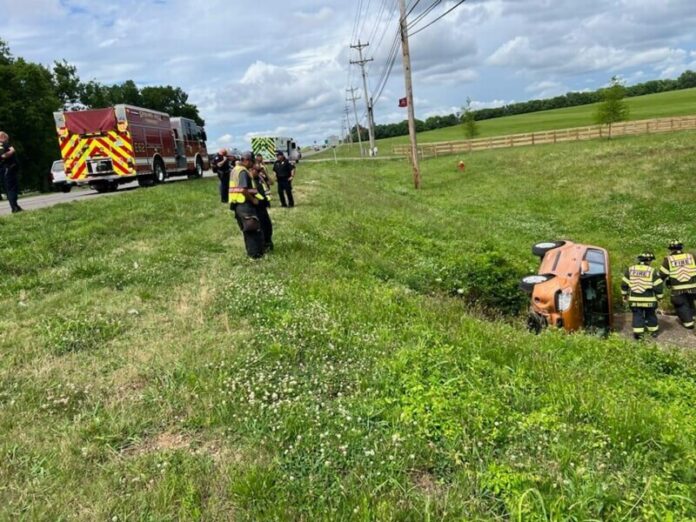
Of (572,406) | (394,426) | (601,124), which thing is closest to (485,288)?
(572,406)

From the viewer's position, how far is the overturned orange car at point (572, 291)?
8.56 meters

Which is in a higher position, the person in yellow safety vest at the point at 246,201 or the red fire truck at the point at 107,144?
the red fire truck at the point at 107,144

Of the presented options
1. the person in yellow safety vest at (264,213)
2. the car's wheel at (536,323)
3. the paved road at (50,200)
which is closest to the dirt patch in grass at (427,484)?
the car's wheel at (536,323)

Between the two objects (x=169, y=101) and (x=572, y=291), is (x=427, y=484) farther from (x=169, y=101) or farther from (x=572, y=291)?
(x=169, y=101)

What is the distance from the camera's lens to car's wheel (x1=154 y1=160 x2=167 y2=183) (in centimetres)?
2248

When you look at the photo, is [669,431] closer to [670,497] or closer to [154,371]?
[670,497]

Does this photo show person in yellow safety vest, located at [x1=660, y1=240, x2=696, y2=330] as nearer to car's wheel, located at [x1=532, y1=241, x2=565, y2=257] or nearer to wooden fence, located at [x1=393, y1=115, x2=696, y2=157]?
car's wheel, located at [x1=532, y1=241, x2=565, y2=257]

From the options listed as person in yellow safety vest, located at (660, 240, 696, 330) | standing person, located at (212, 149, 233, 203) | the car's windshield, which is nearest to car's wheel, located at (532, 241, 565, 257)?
the car's windshield

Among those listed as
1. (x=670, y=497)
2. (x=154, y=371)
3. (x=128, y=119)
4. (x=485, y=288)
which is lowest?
(x=485, y=288)

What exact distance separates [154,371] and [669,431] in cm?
436

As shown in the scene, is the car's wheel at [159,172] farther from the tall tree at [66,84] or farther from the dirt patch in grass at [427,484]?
the tall tree at [66,84]

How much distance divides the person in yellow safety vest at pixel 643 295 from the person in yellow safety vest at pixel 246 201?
6846mm

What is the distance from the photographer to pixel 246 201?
903 cm

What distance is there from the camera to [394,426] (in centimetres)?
393
